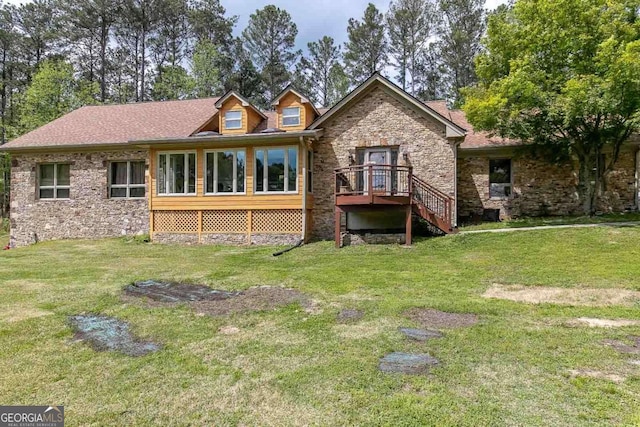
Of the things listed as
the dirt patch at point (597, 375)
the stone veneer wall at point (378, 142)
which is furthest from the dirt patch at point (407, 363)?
the stone veneer wall at point (378, 142)

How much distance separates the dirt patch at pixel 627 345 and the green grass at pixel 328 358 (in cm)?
14

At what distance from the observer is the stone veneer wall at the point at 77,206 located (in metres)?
15.1

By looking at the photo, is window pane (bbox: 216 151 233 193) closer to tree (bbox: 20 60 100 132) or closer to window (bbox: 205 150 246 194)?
window (bbox: 205 150 246 194)

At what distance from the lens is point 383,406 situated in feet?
9.66

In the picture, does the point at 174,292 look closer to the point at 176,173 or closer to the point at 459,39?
the point at 176,173

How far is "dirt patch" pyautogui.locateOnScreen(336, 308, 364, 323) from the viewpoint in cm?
509

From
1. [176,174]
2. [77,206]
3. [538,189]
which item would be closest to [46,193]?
[77,206]

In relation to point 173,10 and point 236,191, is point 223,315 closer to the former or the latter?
point 236,191

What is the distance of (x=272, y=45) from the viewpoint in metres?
32.0

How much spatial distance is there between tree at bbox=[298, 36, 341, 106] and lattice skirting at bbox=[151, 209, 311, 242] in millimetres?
22124

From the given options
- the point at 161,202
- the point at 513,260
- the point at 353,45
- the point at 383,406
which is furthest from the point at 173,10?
the point at 383,406

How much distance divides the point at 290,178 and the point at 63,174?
9671mm

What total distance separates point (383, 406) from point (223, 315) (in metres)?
3.07

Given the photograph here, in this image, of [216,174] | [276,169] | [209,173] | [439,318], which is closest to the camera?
[439,318]
